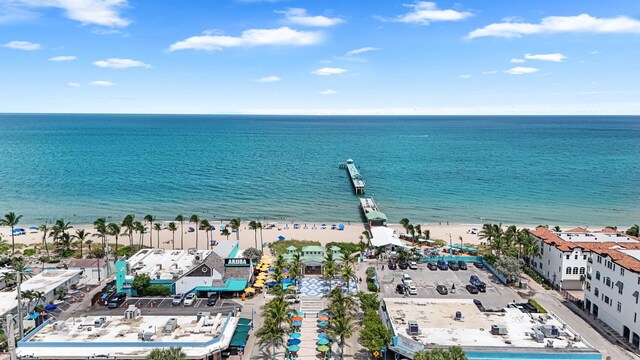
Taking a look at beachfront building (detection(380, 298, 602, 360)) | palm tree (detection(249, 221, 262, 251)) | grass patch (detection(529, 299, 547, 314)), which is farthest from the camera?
palm tree (detection(249, 221, 262, 251))

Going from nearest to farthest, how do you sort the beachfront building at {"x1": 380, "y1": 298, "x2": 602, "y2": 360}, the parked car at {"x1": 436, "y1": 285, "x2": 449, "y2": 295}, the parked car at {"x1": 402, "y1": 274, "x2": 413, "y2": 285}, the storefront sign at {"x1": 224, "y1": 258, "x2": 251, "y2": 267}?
the beachfront building at {"x1": 380, "y1": 298, "x2": 602, "y2": 360}, the parked car at {"x1": 436, "y1": 285, "x2": 449, "y2": 295}, the storefront sign at {"x1": 224, "y1": 258, "x2": 251, "y2": 267}, the parked car at {"x1": 402, "y1": 274, "x2": 413, "y2": 285}

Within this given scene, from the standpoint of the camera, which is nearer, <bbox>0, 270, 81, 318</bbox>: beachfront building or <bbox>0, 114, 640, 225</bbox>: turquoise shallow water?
<bbox>0, 270, 81, 318</bbox>: beachfront building

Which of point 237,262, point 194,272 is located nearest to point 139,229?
point 194,272

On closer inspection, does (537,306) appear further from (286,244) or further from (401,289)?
(286,244)

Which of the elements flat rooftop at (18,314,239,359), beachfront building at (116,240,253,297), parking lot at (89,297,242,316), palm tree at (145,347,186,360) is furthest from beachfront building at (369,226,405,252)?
palm tree at (145,347,186,360)

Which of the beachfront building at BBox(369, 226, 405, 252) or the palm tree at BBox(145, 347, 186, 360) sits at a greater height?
the palm tree at BBox(145, 347, 186, 360)

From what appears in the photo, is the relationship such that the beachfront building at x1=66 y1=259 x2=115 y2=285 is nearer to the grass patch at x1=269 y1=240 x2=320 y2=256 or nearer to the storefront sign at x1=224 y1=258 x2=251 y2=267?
the storefront sign at x1=224 y1=258 x2=251 y2=267
